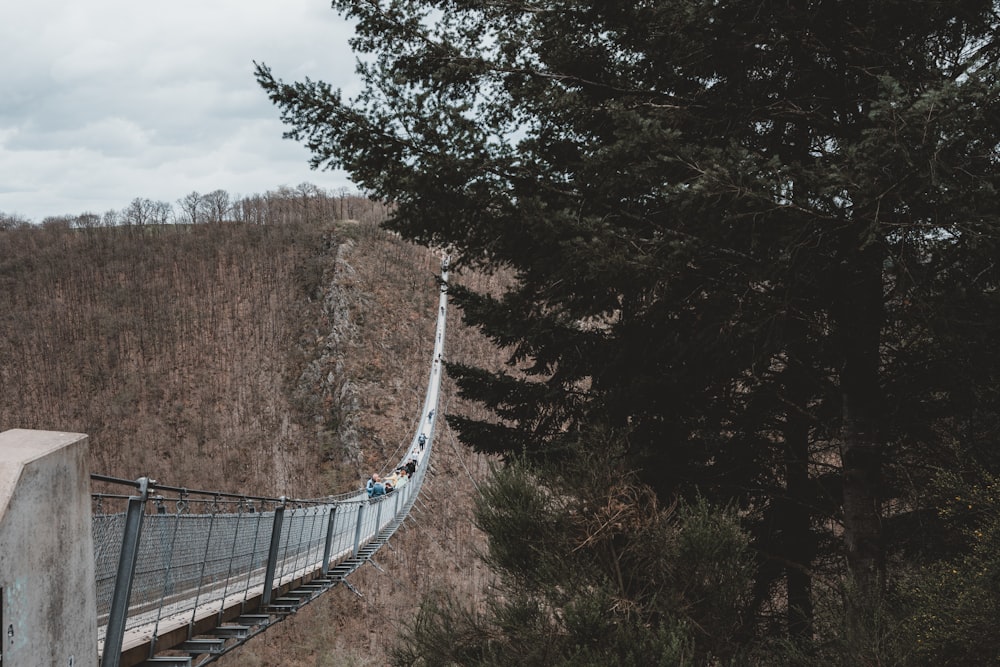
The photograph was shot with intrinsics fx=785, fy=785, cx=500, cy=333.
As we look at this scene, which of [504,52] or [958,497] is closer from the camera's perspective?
[958,497]

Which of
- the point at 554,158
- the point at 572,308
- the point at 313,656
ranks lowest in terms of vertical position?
the point at 313,656

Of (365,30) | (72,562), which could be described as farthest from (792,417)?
(72,562)

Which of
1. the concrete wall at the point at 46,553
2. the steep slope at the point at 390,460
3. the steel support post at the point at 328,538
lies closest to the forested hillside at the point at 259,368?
the steep slope at the point at 390,460

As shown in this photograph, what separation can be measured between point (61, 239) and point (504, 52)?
57.2m

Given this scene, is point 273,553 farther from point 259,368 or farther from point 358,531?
point 259,368

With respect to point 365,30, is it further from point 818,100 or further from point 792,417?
point 792,417

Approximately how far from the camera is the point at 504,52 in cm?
823

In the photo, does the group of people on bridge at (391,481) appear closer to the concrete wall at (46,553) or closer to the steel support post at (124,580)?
the steel support post at (124,580)

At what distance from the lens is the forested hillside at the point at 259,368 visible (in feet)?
96.5

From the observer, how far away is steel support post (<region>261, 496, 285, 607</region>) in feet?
26.9

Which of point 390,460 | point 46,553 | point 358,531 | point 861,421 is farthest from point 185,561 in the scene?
point 390,460

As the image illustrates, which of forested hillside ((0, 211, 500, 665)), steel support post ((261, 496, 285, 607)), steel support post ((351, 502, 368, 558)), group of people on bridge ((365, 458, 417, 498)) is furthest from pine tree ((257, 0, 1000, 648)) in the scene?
forested hillside ((0, 211, 500, 665))

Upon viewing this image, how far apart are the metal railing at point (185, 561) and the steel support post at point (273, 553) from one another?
1 centimetres

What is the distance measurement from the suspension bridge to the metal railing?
1 cm
